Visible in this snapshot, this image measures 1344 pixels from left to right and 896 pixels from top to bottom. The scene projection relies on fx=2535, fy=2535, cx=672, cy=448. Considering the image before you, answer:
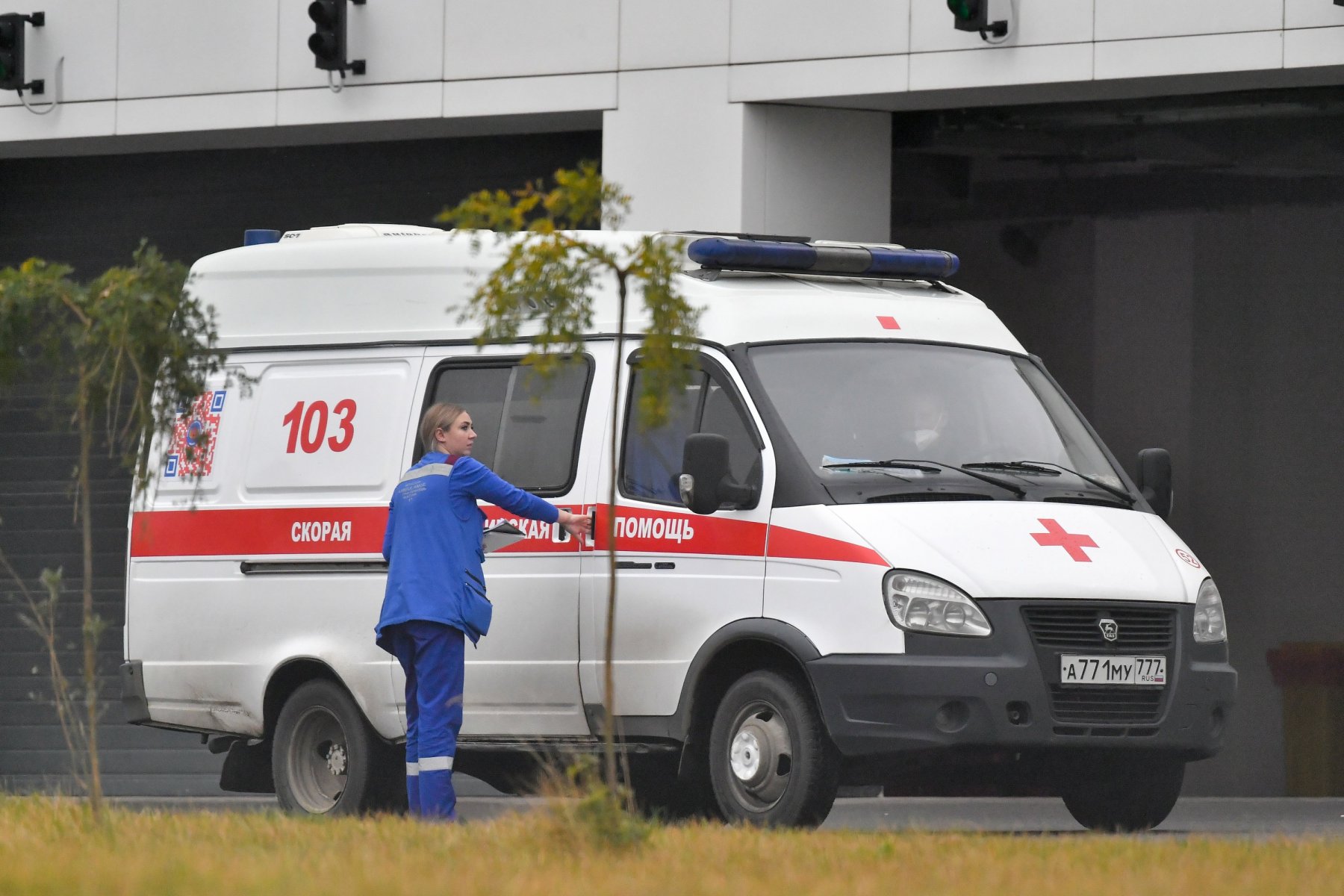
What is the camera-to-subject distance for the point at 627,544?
10.7 meters

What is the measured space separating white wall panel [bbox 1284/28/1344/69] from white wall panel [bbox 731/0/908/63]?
7.29ft

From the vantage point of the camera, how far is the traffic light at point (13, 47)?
17891 millimetres

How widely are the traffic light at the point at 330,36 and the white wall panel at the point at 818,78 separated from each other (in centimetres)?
273

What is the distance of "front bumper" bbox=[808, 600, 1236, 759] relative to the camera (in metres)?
9.78

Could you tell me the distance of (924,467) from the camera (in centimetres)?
1035

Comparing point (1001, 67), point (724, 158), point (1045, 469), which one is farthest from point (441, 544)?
point (1001, 67)

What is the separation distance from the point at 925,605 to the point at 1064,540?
692 mm

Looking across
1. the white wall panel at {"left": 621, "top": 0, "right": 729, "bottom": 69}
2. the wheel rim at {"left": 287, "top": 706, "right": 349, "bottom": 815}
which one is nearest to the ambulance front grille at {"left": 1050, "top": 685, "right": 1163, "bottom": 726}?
the wheel rim at {"left": 287, "top": 706, "right": 349, "bottom": 815}

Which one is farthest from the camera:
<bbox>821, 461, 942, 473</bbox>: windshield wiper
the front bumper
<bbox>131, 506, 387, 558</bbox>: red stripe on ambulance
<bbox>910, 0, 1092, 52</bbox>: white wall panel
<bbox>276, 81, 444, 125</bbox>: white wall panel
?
<bbox>276, 81, 444, 125</bbox>: white wall panel

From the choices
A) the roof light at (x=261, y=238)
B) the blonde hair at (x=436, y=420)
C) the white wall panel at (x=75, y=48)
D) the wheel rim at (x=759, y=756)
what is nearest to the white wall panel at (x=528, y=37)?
the white wall panel at (x=75, y=48)

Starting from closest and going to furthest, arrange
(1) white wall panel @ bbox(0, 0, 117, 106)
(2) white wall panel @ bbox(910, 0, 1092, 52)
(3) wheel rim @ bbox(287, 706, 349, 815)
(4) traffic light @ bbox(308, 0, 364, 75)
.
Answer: (3) wheel rim @ bbox(287, 706, 349, 815) < (2) white wall panel @ bbox(910, 0, 1092, 52) < (4) traffic light @ bbox(308, 0, 364, 75) < (1) white wall panel @ bbox(0, 0, 117, 106)

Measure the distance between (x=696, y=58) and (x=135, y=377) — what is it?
7.18m

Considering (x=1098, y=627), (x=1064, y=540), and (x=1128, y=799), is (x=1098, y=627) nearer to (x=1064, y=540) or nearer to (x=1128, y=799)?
(x=1064, y=540)

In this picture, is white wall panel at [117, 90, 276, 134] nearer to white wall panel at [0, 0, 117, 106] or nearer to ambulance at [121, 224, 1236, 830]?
white wall panel at [0, 0, 117, 106]
